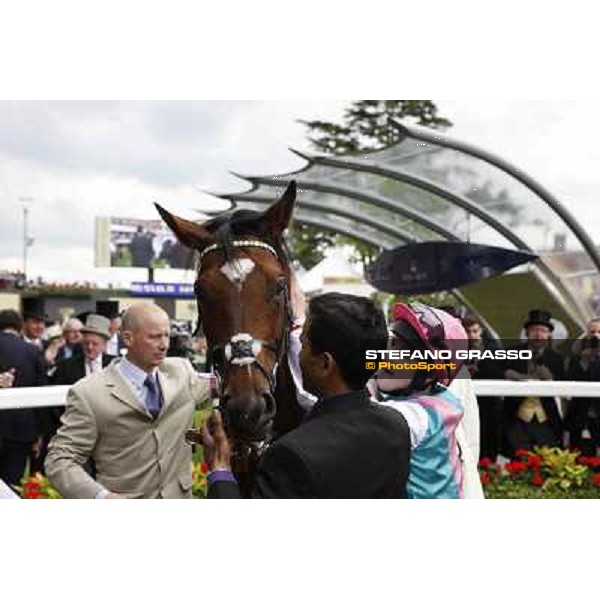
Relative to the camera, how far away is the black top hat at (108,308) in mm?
4375

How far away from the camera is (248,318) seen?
349cm

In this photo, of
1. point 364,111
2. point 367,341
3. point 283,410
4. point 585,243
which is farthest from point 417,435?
point 585,243

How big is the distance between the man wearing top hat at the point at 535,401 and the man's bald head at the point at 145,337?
2004 millimetres

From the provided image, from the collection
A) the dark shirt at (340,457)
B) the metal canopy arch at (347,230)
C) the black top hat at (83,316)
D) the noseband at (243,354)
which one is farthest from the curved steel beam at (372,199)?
the dark shirt at (340,457)

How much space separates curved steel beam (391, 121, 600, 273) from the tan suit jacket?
1922 millimetres

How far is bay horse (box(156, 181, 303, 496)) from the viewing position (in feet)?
11.1

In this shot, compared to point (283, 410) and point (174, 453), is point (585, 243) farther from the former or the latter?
point (174, 453)

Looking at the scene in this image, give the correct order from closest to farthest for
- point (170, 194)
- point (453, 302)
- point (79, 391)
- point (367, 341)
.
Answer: point (367, 341) < point (79, 391) < point (170, 194) < point (453, 302)

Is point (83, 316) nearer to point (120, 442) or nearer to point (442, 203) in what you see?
point (120, 442)

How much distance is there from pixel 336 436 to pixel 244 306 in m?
1.40

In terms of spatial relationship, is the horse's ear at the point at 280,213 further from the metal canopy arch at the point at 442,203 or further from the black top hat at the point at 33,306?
the black top hat at the point at 33,306

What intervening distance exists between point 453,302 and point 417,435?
2138mm

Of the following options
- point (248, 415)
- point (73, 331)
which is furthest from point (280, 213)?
point (73, 331)

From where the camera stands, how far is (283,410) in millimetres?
3711
